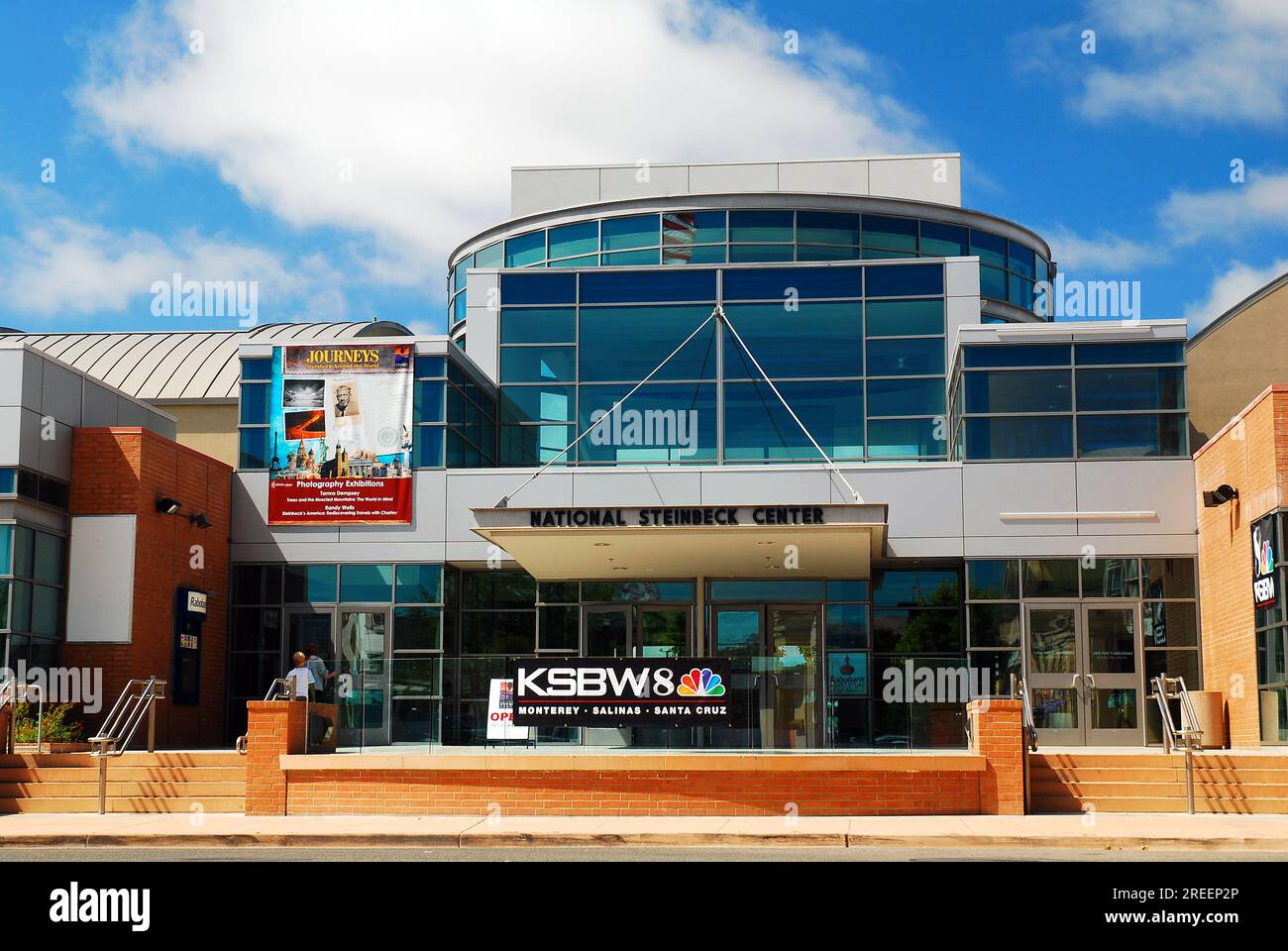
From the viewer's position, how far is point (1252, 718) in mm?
22969

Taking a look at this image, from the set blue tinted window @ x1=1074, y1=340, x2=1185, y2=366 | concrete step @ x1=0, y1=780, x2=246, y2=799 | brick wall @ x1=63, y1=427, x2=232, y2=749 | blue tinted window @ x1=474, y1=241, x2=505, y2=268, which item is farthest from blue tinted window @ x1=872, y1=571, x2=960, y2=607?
blue tinted window @ x1=474, y1=241, x2=505, y2=268

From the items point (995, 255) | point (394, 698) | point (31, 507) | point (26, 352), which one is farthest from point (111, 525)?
point (995, 255)

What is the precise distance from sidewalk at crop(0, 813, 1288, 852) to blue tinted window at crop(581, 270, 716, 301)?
1431cm

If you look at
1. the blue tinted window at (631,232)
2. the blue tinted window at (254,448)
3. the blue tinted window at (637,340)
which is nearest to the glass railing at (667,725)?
the blue tinted window at (254,448)

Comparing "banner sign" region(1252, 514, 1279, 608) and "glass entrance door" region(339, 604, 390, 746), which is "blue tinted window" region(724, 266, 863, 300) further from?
"glass entrance door" region(339, 604, 390, 746)

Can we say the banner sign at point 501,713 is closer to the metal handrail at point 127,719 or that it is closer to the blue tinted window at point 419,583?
the metal handrail at point 127,719

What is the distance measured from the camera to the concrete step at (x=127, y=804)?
68.8 feet

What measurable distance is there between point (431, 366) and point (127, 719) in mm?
8681

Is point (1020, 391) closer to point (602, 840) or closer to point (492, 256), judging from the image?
point (602, 840)

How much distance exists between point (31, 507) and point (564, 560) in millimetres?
8879

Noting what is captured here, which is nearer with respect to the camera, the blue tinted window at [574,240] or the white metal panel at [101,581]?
the white metal panel at [101,581]

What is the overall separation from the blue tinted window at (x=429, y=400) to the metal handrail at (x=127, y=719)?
23.1 ft

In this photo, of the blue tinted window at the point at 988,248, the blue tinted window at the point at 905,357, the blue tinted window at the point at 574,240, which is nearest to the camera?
the blue tinted window at the point at 905,357

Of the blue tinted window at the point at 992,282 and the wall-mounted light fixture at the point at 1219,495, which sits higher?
the blue tinted window at the point at 992,282
